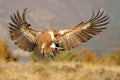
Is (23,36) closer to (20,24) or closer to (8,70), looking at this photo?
(20,24)

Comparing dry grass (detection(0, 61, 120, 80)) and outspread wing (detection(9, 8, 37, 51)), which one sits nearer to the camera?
dry grass (detection(0, 61, 120, 80))

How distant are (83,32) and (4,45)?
3651 cm

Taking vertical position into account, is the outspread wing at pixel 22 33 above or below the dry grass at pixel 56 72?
above

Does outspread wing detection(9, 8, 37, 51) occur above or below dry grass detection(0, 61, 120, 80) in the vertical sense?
above

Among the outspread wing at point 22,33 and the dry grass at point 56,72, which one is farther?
the outspread wing at point 22,33

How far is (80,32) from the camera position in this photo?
62.1ft

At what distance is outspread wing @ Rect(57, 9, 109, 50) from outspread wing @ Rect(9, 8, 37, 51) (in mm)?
1233

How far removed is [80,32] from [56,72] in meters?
1.89

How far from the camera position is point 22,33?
20.1m

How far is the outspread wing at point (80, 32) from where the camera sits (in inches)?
736

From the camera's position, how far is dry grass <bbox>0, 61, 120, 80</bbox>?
16905mm

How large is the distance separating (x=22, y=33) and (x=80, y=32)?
2.71 meters

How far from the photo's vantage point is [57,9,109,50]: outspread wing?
18.7 metres

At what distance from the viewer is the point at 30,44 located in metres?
20.1
